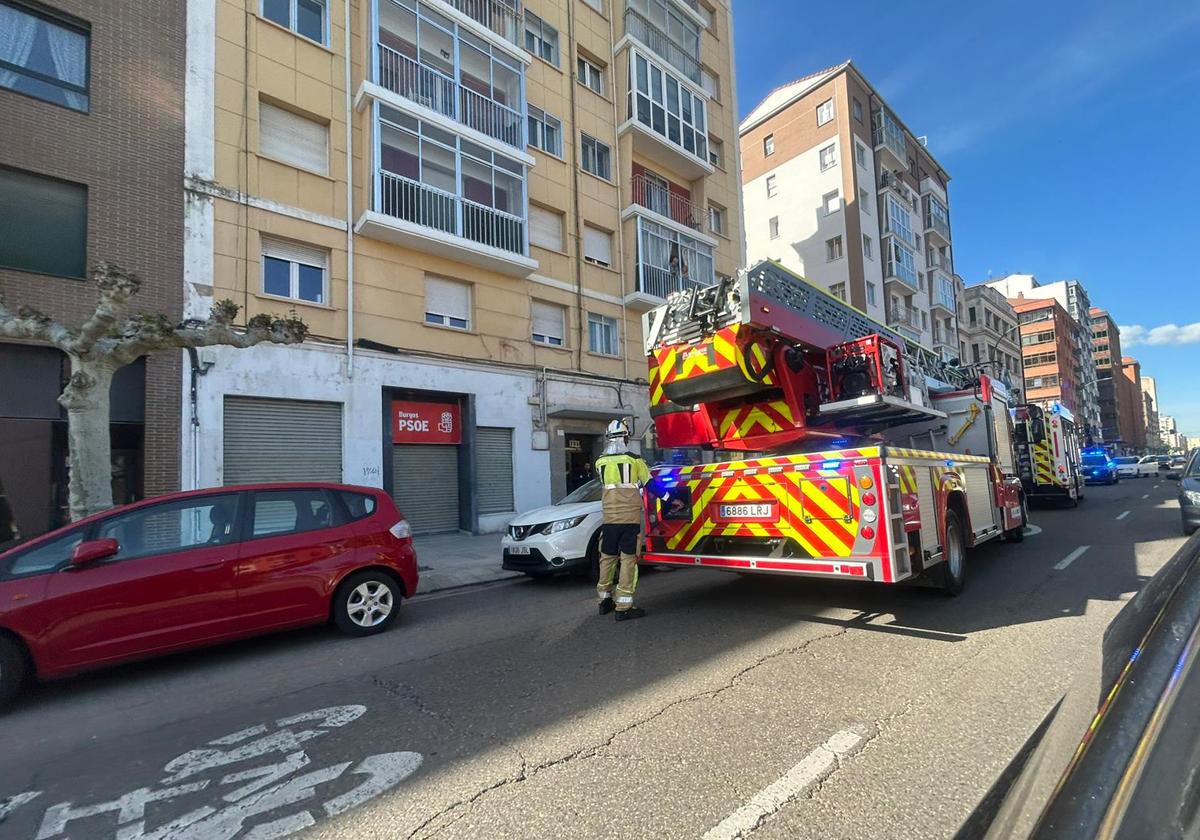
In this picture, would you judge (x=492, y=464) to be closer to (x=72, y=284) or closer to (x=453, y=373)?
(x=453, y=373)

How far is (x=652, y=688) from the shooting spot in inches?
163

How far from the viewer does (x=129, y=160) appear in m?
10.9

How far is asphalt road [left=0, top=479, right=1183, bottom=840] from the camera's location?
107 inches

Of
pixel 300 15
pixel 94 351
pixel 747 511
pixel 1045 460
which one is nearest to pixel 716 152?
pixel 300 15

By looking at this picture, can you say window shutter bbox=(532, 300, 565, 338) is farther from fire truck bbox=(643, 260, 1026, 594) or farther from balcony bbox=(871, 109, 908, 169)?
balcony bbox=(871, 109, 908, 169)

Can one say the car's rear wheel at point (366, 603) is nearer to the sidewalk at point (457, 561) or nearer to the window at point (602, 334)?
the sidewalk at point (457, 561)

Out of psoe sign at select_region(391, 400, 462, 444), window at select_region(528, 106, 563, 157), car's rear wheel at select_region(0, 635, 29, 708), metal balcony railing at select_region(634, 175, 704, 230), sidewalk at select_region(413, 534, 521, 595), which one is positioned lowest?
sidewalk at select_region(413, 534, 521, 595)

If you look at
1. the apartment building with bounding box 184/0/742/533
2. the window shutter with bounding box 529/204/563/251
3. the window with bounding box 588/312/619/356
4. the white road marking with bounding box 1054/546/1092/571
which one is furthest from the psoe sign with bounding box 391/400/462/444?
the white road marking with bounding box 1054/546/1092/571

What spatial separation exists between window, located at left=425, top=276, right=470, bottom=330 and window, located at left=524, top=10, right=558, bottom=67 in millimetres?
7685

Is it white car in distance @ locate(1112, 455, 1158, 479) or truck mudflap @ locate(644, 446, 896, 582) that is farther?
white car in distance @ locate(1112, 455, 1158, 479)

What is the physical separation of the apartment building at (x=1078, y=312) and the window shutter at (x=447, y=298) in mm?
77477

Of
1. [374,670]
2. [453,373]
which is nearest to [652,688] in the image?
[374,670]

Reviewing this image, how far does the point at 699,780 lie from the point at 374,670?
293 cm

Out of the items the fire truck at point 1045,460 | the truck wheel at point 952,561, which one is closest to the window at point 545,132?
the fire truck at point 1045,460
